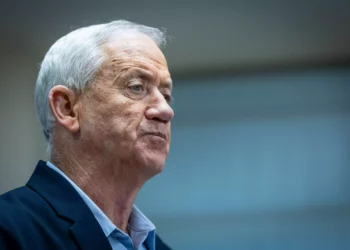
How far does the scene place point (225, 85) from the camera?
12.2 feet

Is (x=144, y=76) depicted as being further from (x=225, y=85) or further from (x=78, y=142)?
(x=225, y=85)

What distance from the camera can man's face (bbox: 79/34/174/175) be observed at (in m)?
1.31

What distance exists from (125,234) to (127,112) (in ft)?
0.88

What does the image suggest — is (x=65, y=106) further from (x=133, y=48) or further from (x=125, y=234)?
(x=125, y=234)

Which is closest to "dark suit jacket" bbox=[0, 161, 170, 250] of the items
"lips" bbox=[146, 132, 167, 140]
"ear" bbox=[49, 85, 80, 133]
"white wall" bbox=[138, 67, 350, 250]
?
"ear" bbox=[49, 85, 80, 133]

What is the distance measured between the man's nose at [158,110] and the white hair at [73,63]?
15 centimetres

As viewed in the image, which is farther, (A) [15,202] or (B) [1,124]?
(B) [1,124]

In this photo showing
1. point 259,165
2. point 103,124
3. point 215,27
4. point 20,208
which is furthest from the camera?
point 259,165

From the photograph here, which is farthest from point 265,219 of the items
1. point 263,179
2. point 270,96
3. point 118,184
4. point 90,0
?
point 118,184

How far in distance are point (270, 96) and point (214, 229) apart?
89cm

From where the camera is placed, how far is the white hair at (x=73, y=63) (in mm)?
1345

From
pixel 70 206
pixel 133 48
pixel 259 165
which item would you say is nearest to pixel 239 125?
pixel 259 165

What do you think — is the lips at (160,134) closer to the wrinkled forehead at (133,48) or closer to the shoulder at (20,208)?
the wrinkled forehead at (133,48)

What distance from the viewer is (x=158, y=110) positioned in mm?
1346
